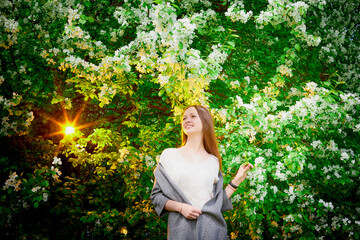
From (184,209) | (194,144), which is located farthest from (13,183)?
(184,209)

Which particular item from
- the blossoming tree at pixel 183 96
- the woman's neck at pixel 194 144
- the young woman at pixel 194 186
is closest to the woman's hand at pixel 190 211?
the young woman at pixel 194 186

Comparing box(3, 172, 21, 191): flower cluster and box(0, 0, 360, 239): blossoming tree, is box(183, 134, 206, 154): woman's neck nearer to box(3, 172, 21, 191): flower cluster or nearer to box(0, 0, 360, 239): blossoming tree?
box(0, 0, 360, 239): blossoming tree

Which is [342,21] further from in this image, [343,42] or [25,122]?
[25,122]

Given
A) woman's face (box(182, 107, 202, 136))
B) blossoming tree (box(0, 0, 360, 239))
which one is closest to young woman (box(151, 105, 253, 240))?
woman's face (box(182, 107, 202, 136))

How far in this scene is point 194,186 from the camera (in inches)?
80.9

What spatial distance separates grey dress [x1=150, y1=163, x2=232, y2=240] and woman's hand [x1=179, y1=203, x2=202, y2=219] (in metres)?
0.04

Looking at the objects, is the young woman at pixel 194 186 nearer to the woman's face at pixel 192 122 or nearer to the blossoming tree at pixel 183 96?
the woman's face at pixel 192 122

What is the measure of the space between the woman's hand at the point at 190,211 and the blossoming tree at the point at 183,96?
1.40 m

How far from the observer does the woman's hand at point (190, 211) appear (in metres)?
1.89

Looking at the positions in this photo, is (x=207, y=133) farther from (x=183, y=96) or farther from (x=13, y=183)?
(x=13, y=183)

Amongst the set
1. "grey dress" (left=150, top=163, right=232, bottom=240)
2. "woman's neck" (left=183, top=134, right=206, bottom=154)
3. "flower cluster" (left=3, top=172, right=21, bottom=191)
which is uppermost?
"flower cluster" (left=3, top=172, right=21, bottom=191)

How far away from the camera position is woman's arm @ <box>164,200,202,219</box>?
1891 mm

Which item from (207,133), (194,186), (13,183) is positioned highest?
(13,183)

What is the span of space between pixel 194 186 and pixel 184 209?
0.66 feet
